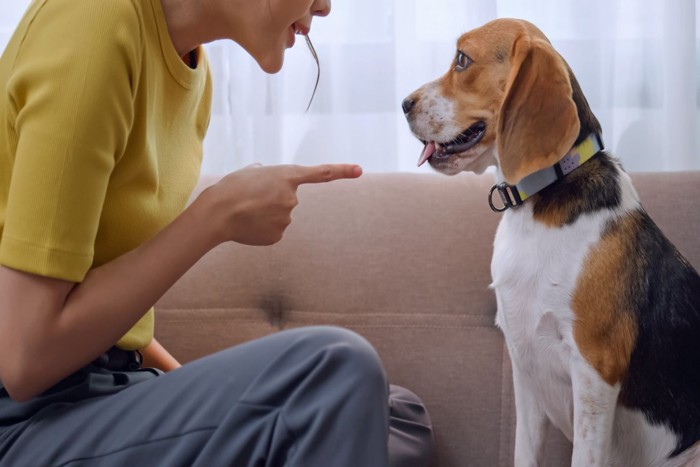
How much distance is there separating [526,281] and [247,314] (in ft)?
1.98

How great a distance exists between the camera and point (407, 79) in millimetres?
2072

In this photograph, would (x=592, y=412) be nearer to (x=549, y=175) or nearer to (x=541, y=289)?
(x=541, y=289)

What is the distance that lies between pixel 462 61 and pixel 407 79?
0.53 metres

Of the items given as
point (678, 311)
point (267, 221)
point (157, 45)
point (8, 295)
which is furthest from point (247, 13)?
point (678, 311)

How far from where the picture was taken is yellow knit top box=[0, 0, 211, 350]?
3.05 ft

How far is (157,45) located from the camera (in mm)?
1118

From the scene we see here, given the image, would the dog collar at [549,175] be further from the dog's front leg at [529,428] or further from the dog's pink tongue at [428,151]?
the dog's front leg at [529,428]

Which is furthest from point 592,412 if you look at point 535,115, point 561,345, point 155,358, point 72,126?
point 72,126

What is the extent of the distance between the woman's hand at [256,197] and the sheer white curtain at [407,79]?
107 cm

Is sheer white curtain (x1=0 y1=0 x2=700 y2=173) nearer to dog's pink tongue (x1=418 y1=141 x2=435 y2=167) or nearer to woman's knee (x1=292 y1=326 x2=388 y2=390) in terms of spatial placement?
dog's pink tongue (x1=418 y1=141 x2=435 y2=167)

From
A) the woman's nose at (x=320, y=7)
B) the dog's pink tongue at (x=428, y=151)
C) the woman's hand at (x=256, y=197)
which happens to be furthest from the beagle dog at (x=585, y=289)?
the woman's hand at (x=256, y=197)

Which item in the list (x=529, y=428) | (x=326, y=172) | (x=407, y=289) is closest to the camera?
(x=326, y=172)

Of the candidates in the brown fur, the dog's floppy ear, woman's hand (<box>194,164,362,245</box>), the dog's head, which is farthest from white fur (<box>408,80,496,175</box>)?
woman's hand (<box>194,164,362,245</box>)

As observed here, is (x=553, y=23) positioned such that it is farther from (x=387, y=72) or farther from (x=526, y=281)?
(x=526, y=281)
